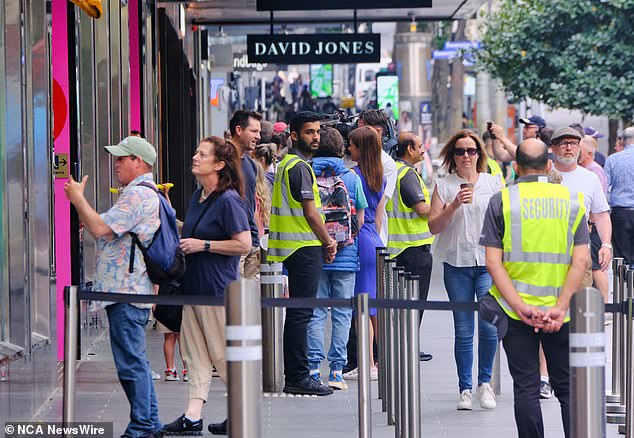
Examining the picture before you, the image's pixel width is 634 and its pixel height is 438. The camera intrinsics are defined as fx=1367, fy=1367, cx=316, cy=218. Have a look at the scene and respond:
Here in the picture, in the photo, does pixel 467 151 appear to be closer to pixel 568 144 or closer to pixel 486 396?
pixel 568 144

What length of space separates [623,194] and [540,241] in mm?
8143

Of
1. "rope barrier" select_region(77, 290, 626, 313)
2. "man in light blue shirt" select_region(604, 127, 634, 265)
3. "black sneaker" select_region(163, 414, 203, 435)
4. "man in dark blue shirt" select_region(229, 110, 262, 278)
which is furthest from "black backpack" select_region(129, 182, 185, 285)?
"man in light blue shirt" select_region(604, 127, 634, 265)

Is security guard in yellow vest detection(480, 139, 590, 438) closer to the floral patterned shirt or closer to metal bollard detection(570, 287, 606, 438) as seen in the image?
metal bollard detection(570, 287, 606, 438)

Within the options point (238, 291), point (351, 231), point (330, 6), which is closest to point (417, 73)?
point (330, 6)

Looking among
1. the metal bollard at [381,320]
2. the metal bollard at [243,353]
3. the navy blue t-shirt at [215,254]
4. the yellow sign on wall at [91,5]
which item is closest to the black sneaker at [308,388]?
the metal bollard at [381,320]

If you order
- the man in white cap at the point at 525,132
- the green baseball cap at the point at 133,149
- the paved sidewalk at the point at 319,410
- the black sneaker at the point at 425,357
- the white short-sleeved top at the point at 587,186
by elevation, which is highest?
the man in white cap at the point at 525,132

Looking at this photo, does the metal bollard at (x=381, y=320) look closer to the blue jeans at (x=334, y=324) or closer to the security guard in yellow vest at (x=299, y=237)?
the blue jeans at (x=334, y=324)

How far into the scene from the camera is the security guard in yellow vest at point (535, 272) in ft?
22.9

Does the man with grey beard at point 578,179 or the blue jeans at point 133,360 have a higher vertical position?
the man with grey beard at point 578,179

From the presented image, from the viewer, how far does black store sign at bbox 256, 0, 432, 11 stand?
571 inches

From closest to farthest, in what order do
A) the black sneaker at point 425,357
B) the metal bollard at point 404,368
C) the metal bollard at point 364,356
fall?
the metal bollard at point 364,356, the metal bollard at point 404,368, the black sneaker at point 425,357

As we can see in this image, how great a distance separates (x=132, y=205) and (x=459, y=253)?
274 cm

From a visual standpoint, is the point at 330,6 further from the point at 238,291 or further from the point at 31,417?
the point at 238,291

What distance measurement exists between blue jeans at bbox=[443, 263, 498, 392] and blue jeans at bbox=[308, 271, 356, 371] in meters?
1.03
